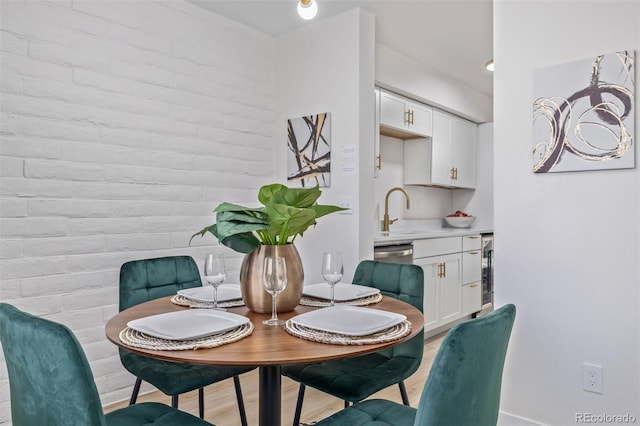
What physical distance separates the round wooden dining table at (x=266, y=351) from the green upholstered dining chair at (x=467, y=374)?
203 millimetres

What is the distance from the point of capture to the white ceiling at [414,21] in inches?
111

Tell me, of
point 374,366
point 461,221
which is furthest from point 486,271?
point 374,366

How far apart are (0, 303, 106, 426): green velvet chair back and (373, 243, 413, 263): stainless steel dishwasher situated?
229 centimetres

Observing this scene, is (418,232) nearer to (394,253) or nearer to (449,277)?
(449,277)

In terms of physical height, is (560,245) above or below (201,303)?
above

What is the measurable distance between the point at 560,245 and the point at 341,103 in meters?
1.65

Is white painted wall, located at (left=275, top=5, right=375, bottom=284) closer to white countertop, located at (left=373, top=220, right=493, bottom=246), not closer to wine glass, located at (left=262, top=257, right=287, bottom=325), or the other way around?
white countertop, located at (left=373, top=220, right=493, bottom=246)

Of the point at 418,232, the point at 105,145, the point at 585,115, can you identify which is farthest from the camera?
the point at 418,232

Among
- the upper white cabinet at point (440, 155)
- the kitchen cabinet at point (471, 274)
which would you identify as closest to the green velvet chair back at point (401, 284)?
the kitchen cabinet at point (471, 274)

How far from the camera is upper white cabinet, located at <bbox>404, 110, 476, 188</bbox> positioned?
14.3 ft

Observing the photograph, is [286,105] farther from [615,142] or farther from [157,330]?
[157,330]

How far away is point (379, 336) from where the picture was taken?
122 centimetres

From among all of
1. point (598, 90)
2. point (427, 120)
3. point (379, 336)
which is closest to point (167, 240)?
point (379, 336)

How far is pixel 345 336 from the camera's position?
121 centimetres
